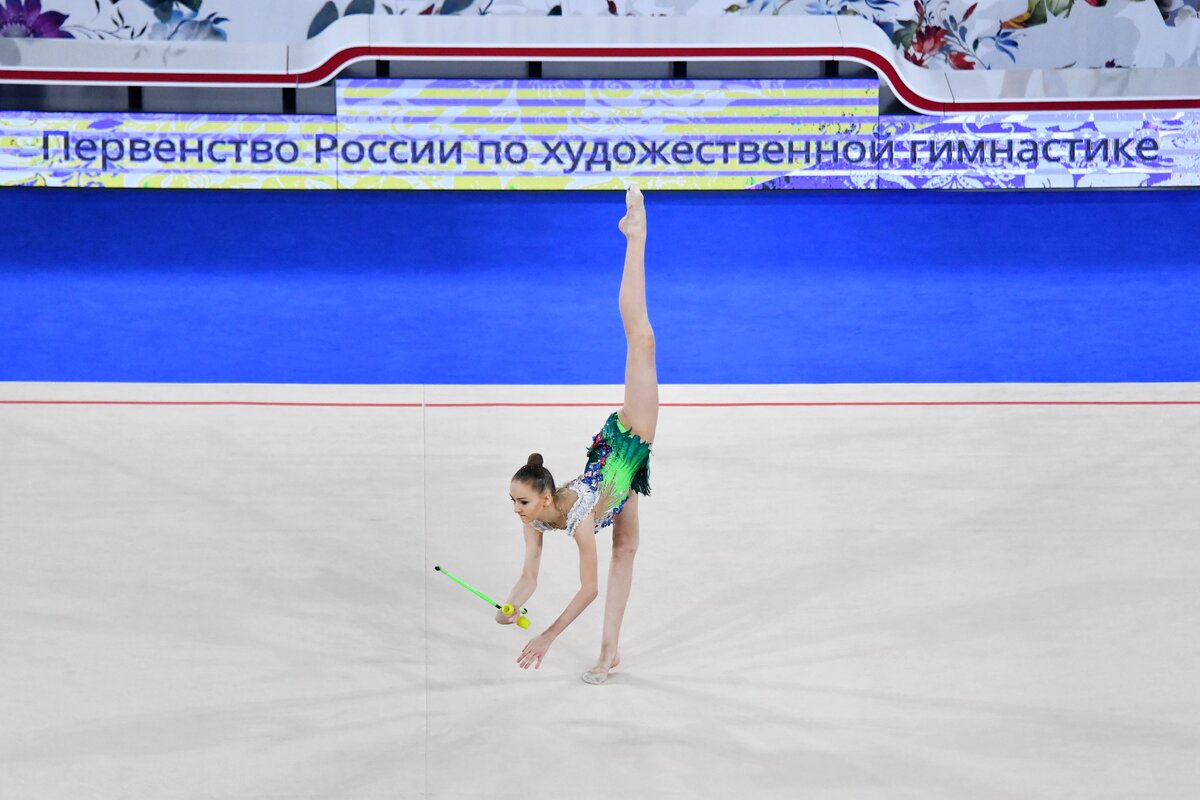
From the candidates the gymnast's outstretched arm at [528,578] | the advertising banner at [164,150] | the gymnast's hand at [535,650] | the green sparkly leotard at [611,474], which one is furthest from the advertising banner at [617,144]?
the gymnast's hand at [535,650]

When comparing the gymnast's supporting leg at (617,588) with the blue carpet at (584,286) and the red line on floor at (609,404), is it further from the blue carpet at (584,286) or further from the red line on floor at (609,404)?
the blue carpet at (584,286)

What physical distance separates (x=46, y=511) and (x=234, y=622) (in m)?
1.20

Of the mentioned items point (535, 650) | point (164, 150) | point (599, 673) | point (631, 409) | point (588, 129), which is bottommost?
point (599, 673)

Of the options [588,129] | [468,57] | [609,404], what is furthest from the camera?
[588,129]

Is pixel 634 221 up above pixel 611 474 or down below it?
above

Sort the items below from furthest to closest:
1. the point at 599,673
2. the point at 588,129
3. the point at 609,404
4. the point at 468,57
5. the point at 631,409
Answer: the point at 588,129, the point at 468,57, the point at 609,404, the point at 631,409, the point at 599,673

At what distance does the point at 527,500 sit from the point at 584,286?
3558 mm

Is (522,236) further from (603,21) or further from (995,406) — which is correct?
(995,406)

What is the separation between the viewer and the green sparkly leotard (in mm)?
3406

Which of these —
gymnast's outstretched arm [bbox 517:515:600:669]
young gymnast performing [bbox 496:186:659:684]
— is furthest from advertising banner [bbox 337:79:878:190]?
gymnast's outstretched arm [bbox 517:515:600:669]

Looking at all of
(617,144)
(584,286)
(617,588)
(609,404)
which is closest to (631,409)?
(617,588)

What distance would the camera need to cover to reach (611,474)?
3.49 meters

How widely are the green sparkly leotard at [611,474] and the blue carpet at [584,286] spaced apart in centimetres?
297

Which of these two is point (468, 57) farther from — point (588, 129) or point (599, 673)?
point (599, 673)
